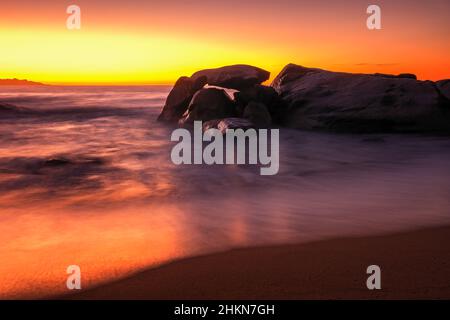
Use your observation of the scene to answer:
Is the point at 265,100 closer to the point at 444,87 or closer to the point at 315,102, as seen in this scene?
the point at 315,102

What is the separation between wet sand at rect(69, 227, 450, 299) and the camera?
8.86 ft

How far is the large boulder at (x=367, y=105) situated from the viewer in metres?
11.7

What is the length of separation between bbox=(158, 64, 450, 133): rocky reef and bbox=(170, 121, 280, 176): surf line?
1.24 feet

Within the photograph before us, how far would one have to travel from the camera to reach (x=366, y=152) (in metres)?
9.33

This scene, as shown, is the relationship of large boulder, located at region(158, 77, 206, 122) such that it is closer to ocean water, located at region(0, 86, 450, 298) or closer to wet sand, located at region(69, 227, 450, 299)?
ocean water, located at region(0, 86, 450, 298)

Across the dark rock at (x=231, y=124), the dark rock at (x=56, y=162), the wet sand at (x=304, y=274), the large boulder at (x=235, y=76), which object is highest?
the large boulder at (x=235, y=76)

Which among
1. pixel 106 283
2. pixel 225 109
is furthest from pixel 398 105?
pixel 106 283

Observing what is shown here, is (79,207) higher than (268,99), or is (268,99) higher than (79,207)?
(268,99)

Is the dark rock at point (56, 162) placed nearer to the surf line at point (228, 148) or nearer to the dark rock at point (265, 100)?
the surf line at point (228, 148)

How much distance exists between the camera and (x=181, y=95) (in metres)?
15.3

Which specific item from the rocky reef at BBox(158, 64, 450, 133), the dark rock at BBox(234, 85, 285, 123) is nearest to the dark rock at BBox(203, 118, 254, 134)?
the rocky reef at BBox(158, 64, 450, 133)

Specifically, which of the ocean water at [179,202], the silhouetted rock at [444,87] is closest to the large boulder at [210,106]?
the ocean water at [179,202]
